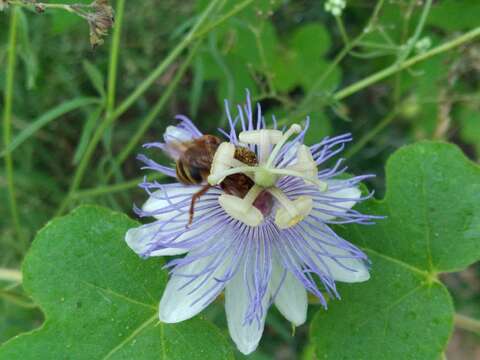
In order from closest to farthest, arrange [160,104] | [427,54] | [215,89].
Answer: [427,54] < [160,104] < [215,89]

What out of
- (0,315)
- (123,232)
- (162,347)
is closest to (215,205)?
(123,232)

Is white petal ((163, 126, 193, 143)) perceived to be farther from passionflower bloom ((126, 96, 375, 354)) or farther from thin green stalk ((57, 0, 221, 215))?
thin green stalk ((57, 0, 221, 215))

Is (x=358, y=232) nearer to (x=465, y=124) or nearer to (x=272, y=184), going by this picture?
(x=272, y=184)

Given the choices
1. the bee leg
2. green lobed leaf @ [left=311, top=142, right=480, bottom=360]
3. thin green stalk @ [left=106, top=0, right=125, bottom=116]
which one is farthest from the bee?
thin green stalk @ [left=106, top=0, right=125, bottom=116]

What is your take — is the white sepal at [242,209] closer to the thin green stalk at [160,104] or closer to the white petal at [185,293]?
the white petal at [185,293]

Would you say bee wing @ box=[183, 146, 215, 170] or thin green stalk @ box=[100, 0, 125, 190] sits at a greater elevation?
thin green stalk @ box=[100, 0, 125, 190]

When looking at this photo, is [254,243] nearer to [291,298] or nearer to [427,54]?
[291,298]

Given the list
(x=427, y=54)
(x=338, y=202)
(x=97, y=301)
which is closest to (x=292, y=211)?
(x=338, y=202)
